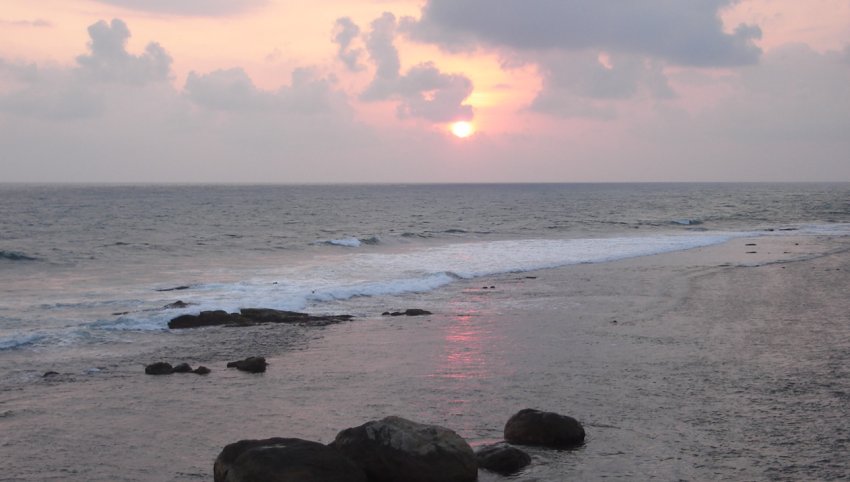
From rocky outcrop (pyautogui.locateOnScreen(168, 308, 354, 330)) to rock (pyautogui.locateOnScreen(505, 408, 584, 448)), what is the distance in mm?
10682

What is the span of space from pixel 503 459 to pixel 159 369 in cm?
785

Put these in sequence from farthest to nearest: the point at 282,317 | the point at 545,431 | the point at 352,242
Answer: the point at 352,242 → the point at 282,317 → the point at 545,431

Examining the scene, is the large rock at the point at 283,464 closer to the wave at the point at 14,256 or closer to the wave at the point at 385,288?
the wave at the point at 385,288

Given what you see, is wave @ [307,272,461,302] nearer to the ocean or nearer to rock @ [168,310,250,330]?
the ocean

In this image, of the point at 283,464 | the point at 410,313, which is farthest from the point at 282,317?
the point at 283,464

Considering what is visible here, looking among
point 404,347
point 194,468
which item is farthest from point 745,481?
point 404,347

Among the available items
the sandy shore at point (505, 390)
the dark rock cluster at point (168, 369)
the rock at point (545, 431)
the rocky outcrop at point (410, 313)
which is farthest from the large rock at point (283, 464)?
the rocky outcrop at point (410, 313)

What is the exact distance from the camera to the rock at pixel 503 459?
355 inches

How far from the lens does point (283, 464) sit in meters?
7.90

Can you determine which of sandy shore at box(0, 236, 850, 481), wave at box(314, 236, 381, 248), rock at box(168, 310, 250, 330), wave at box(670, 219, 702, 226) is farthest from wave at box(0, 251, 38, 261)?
wave at box(670, 219, 702, 226)

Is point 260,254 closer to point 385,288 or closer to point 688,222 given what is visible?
point 385,288

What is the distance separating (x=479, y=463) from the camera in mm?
9133

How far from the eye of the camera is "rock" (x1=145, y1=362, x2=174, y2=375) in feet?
46.7

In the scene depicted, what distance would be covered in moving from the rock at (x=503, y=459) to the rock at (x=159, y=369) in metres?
7.31
